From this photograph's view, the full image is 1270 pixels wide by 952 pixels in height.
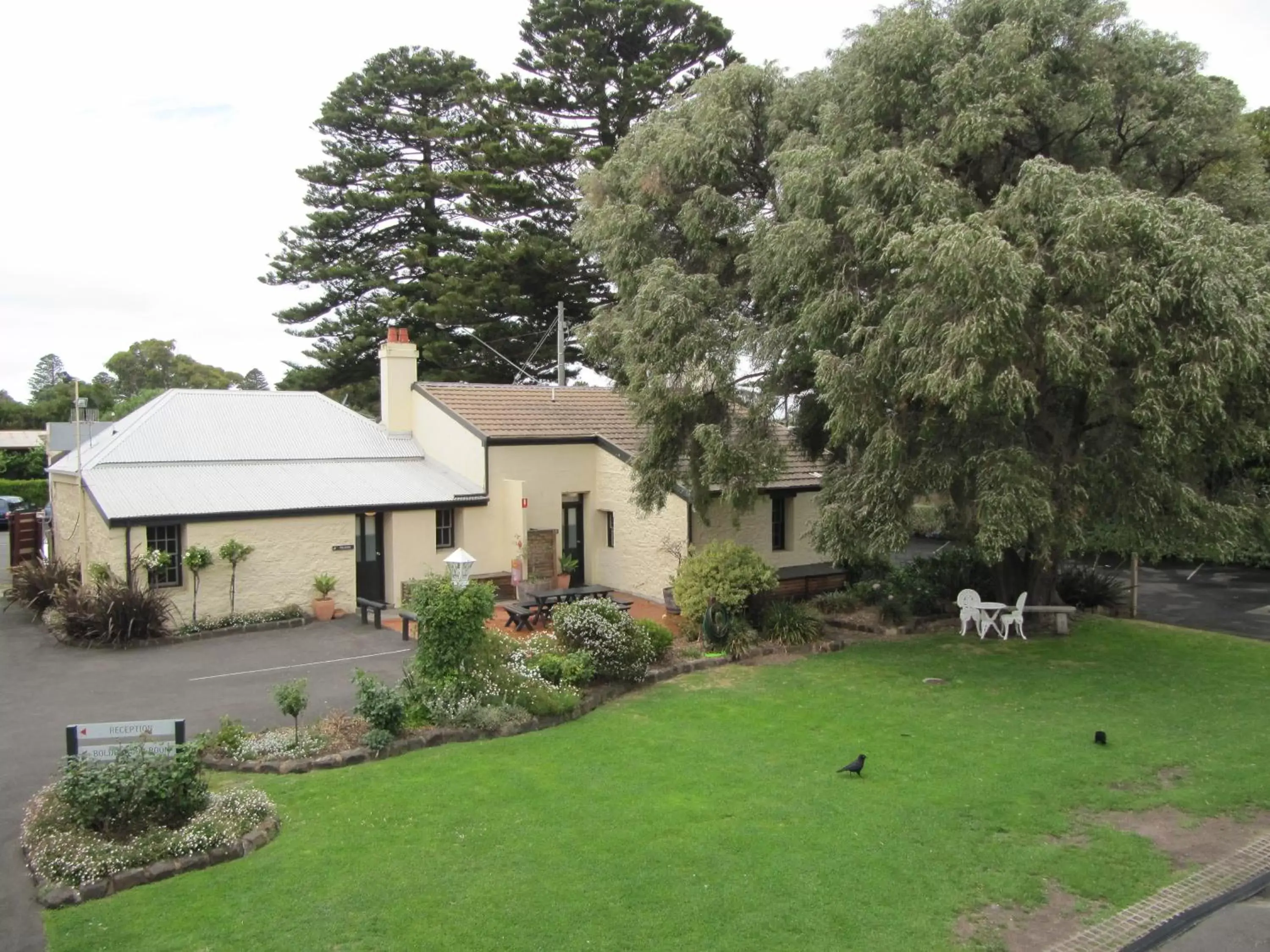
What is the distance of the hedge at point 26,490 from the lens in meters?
43.5

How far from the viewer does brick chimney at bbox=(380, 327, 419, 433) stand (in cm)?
2416

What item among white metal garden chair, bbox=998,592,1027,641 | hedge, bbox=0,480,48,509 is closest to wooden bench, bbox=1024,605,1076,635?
white metal garden chair, bbox=998,592,1027,641

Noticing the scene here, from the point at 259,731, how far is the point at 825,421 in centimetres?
1152

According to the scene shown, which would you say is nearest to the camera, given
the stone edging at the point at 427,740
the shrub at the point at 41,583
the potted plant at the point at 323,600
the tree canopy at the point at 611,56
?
the stone edging at the point at 427,740

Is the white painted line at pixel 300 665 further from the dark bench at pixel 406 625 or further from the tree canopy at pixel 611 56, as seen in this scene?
the tree canopy at pixel 611 56

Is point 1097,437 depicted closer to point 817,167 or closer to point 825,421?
point 825,421

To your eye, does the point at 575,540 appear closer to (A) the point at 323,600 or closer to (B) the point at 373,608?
(B) the point at 373,608

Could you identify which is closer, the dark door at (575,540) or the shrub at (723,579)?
the shrub at (723,579)

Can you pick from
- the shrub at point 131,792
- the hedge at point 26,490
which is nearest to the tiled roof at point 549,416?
the shrub at point 131,792

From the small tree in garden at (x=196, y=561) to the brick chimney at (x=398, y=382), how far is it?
7147 millimetres

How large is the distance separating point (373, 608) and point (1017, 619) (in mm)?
12491

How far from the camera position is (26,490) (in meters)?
43.7

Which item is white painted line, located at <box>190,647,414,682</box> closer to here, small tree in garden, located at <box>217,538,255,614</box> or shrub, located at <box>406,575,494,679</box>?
small tree in garden, located at <box>217,538,255,614</box>

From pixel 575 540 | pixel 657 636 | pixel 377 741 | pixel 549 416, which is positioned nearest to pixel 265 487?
pixel 549 416
